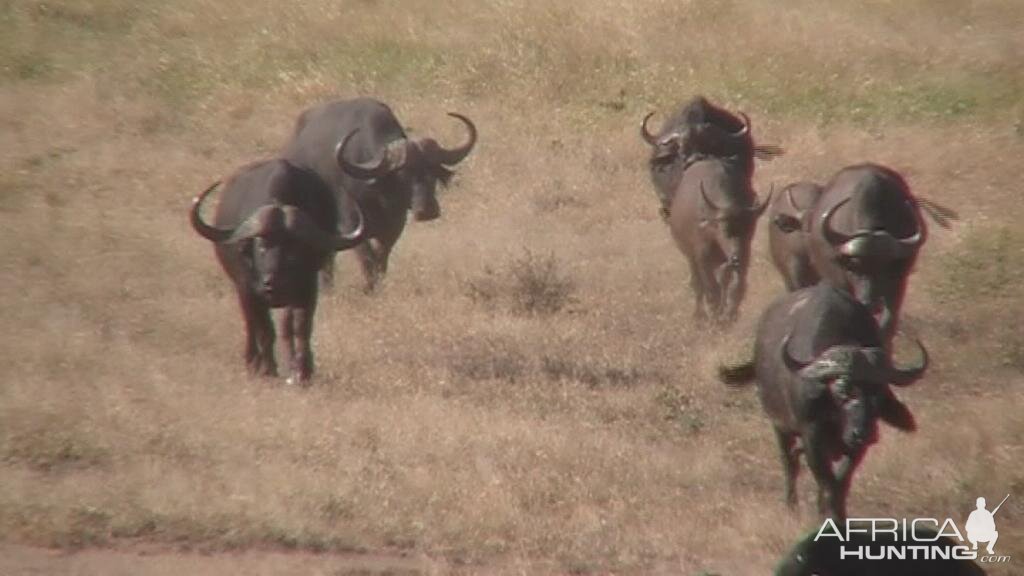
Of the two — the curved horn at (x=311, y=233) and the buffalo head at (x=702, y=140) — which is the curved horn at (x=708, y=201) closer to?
the buffalo head at (x=702, y=140)

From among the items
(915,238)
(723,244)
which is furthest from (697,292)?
(915,238)

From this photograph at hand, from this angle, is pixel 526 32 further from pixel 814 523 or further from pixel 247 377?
pixel 814 523

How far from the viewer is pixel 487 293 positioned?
1891cm

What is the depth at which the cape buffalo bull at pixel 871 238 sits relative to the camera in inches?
629

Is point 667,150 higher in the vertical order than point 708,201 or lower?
lower

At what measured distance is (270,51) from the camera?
27.6m

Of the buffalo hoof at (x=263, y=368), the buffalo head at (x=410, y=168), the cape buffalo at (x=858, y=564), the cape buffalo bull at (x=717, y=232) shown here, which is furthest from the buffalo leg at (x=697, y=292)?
the cape buffalo at (x=858, y=564)

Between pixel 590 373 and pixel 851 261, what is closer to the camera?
pixel 851 261

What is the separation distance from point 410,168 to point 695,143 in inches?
107

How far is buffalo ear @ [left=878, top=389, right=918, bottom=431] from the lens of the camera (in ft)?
40.9

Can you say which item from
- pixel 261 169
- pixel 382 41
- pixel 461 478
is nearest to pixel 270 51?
pixel 382 41

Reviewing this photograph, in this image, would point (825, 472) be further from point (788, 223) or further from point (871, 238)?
point (788, 223)

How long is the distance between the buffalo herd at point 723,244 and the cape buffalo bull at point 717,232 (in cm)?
2

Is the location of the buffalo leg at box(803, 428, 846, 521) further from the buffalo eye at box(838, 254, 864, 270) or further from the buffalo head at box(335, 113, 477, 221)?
the buffalo head at box(335, 113, 477, 221)
